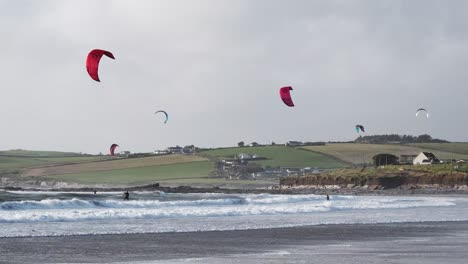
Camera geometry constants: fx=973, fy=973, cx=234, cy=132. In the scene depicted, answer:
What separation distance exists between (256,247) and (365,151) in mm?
85304

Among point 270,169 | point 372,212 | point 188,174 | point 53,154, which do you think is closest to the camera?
point 372,212

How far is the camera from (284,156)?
10925 centimetres

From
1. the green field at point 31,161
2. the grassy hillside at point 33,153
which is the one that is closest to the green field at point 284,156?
the green field at point 31,161

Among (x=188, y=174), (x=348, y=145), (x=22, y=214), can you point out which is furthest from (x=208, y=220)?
(x=348, y=145)

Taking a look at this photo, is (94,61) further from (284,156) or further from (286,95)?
(284,156)

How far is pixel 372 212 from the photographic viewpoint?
133 ft

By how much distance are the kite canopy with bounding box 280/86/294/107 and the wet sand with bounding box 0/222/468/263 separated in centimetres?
2079

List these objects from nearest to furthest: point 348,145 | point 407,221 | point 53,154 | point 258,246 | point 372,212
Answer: point 258,246 < point 407,221 < point 372,212 < point 348,145 < point 53,154

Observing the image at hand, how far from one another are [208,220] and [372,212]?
9040mm

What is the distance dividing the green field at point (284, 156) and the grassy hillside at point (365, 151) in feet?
5.86

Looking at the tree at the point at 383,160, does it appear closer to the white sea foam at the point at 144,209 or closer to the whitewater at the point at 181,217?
the white sea foam at the point at 144,209

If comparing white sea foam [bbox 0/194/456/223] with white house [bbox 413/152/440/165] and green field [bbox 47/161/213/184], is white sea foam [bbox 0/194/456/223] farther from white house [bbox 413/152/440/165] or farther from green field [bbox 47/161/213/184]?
green field [bbox 47/161/213/184]

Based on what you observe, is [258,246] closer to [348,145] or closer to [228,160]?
[228,160]

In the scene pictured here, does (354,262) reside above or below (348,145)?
below
